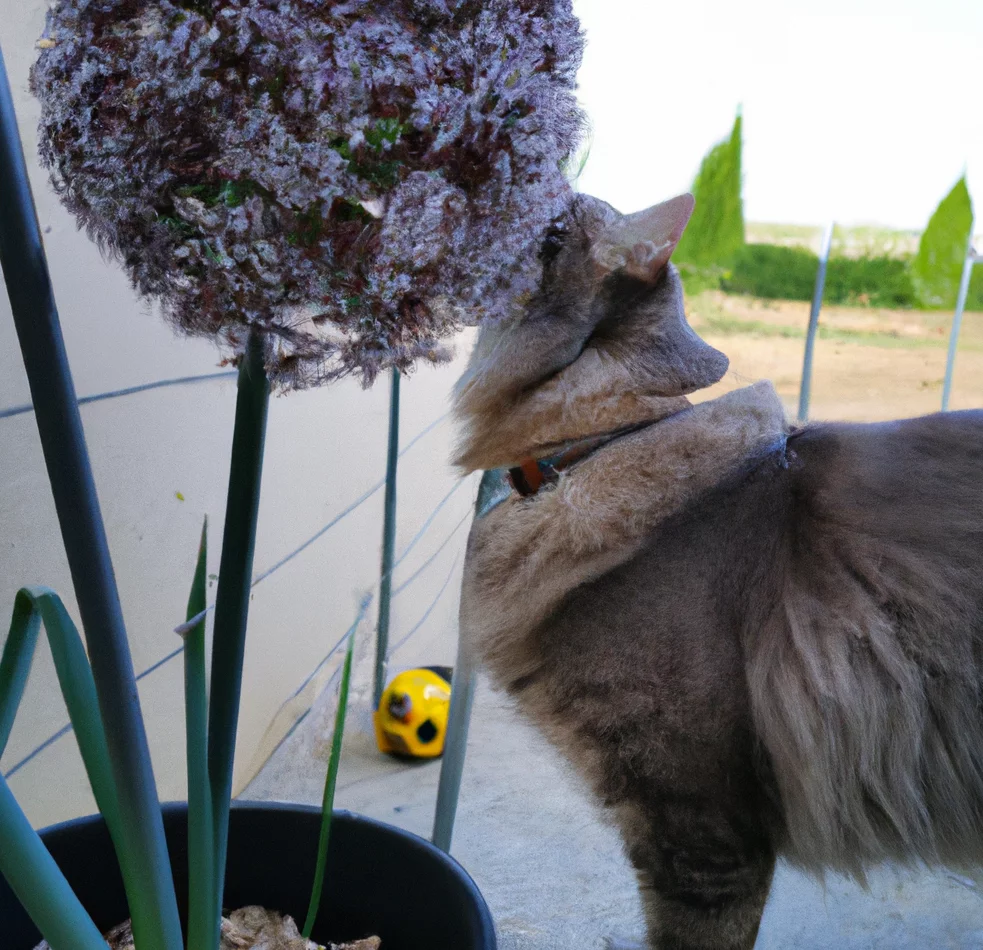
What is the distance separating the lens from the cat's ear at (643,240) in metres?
0.99

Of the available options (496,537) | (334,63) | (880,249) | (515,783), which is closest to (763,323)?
(880,249)

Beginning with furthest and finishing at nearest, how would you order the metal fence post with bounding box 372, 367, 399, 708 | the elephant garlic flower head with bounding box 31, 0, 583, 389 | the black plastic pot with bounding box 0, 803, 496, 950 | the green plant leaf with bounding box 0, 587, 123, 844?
the metal fence post with bounding box 372, 367, 399, 708, the black plastic pot with bounding box 0, 803, 496, 950, the green plant leaf with bounding box 0, 587, 123, 844, the elephant garlic flower head with bounding box 31, 0, 583, 389

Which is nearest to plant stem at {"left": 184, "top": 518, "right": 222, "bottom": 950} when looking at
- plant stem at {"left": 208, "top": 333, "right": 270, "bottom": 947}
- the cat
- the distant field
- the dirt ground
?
plant stem at {"left": 208, "top": 333, "right": 270, "bottom": 947}

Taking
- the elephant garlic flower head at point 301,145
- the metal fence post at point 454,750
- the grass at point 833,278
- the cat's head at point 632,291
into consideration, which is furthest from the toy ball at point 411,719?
the grass at point 833,278

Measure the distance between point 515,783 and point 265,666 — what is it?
58 centimetres

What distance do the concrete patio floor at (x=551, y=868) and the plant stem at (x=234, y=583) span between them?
468 millimetres

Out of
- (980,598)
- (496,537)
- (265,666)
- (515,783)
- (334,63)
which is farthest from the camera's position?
(515,783)

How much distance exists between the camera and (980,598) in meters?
0.90

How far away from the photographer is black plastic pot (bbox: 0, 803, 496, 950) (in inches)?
30.3

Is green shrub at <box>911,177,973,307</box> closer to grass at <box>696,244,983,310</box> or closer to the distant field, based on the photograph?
grass at <box>696,244,983,310</box>

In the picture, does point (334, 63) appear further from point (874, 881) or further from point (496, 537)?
point (874, 881)

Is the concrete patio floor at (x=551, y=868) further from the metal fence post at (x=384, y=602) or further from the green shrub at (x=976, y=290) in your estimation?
the green shrub at (x=976, y=290)

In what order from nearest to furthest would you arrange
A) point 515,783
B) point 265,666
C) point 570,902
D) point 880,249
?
point 570,902
point 265,666
point 515,783
point 880,249

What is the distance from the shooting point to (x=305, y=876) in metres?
0.86
